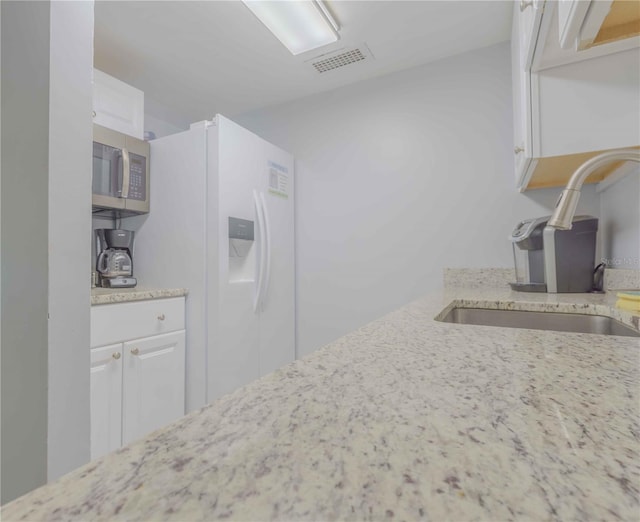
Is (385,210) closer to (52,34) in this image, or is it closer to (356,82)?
(356,82)

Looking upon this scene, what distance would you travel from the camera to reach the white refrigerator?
187cm

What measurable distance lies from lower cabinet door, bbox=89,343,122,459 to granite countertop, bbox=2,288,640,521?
1.41 m

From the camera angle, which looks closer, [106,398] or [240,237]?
[106,398]

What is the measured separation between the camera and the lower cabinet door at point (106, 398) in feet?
4.76

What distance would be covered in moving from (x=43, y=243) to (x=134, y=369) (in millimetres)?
982

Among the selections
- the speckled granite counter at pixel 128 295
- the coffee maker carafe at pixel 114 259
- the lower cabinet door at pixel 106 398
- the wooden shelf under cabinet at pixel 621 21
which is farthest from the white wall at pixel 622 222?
the coffee maker carafe at pixel 114 259

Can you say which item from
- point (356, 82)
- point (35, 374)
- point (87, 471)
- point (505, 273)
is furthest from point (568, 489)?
point (356, 82)

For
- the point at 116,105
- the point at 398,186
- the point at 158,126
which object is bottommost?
the point at 398,186

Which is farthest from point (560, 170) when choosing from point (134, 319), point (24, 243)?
point (134, 319)

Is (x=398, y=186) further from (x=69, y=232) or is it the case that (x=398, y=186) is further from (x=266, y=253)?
(x=69, y=232)

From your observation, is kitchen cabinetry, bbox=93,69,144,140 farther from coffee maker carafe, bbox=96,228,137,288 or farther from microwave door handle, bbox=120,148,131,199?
coffee maker carafe, bbox=96,228,137,288

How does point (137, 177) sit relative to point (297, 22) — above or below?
below

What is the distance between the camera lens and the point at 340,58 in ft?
6.93

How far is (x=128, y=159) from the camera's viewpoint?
1.95 meters
